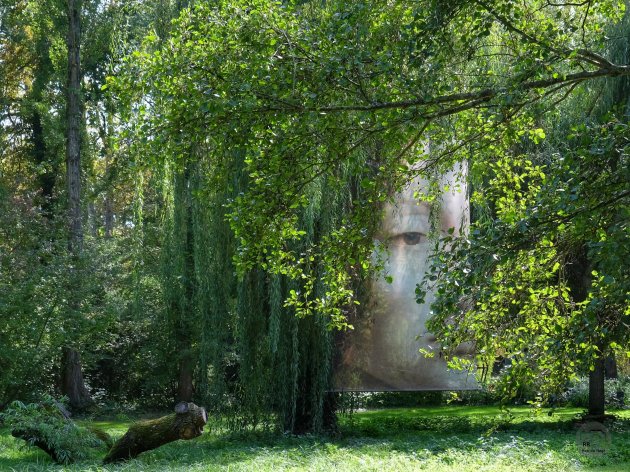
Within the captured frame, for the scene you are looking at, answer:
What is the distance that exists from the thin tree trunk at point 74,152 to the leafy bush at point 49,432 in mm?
11310

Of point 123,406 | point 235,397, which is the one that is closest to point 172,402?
point 123,406

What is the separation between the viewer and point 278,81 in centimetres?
620

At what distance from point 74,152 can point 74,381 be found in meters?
6.24

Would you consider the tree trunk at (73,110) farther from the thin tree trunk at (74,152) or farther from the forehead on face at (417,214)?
the forehead on face at (417,214)

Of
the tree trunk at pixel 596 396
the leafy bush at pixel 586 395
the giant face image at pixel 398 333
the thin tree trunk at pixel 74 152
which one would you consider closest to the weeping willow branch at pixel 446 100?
the giant face image at pixel 398 333

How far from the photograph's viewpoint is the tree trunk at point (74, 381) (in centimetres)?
2339

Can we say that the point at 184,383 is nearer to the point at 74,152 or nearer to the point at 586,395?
the point at 74,152

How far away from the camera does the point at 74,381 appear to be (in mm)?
23688

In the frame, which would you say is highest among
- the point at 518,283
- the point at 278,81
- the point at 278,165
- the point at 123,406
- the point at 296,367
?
the point at 278,81

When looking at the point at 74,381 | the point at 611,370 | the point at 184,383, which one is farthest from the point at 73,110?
the point at 611,370

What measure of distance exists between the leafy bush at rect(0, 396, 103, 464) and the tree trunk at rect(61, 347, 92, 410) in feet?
37.9

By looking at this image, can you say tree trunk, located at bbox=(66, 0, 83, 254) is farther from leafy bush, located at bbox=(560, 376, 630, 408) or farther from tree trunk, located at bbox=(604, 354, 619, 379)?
tree trunk, located at bbox=(604, 354, 619, 379)

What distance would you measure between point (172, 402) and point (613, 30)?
1546cm

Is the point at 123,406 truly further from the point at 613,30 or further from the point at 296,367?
the point at 613,30
